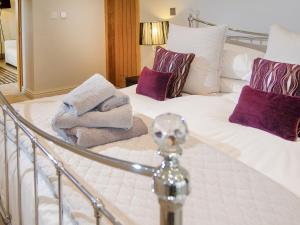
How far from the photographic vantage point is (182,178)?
72 cm

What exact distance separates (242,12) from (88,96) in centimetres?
187

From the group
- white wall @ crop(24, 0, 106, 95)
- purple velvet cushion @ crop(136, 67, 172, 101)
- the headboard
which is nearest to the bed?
purple velvet cushion @ crop(136, 67, 172, 101)

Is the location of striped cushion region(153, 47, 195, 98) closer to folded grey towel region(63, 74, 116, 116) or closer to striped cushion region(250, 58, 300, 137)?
striped cushion region(250, 58, 300, 137)

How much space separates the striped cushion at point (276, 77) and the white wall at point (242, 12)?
692 millimetres

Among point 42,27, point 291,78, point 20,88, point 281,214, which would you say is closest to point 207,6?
point 291,78

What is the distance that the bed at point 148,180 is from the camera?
1.19m

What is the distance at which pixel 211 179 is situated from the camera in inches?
57.9

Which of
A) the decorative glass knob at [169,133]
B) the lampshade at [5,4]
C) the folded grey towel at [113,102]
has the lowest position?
the folded grey towel at [113,102]

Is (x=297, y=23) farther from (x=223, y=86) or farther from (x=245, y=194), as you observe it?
(x=245, y=194)

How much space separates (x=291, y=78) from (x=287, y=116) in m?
0.25

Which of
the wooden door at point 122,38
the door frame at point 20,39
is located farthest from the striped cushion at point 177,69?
the door frame at point 20,39

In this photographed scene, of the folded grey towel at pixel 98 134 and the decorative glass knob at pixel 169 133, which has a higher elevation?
the decorative glass knob at pixel 169 133

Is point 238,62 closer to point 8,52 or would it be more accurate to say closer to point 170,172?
point 170,172

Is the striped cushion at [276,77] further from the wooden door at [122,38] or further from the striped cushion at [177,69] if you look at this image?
the wooden door at [122,38]
